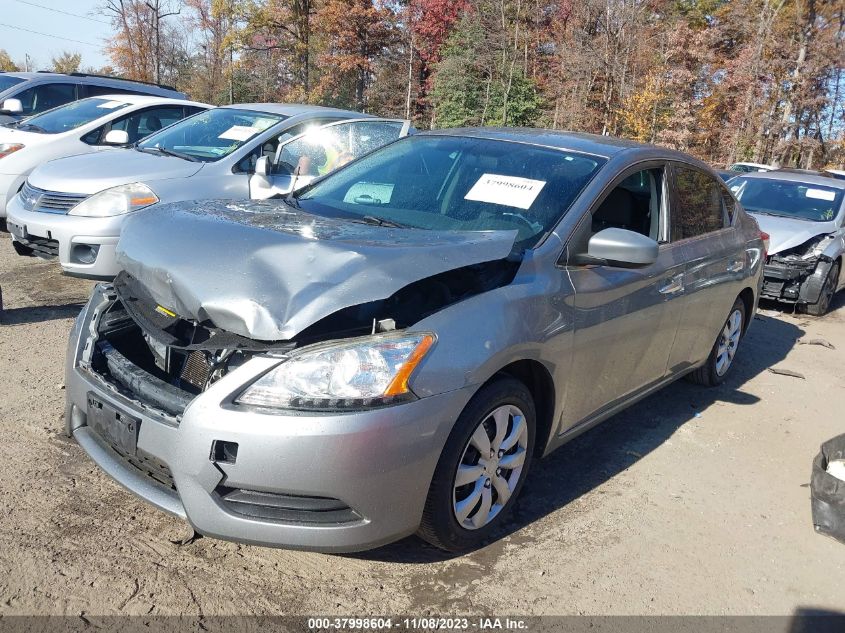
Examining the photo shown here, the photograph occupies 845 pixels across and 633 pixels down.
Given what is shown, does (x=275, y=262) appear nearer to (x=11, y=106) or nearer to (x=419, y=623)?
(x=419, y=623)

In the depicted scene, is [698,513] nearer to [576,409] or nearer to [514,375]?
[576,409]

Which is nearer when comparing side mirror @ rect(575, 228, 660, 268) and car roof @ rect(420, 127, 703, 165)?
side mirror @ rect(575, 228, 660, 268)

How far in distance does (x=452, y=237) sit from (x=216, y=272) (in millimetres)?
941

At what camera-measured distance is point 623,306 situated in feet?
11.3

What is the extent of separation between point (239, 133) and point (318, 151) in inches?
31.9

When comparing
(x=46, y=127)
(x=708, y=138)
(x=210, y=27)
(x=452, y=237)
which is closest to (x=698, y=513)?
(x=452, y=237)

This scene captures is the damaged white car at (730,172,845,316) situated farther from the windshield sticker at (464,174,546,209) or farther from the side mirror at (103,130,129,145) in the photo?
the side mirror at (103,130,129,145)

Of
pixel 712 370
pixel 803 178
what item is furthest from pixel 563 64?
pixel 712 370

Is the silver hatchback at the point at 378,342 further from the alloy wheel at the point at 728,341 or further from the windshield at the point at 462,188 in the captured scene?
the alloy wheel at the point at 728,341

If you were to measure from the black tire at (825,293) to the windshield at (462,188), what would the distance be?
18.6 ft

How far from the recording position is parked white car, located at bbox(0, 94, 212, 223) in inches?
294

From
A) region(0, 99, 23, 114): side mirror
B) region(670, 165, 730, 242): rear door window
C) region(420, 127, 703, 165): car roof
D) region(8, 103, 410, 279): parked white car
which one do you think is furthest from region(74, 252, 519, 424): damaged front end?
region(0, 99, 23, 114): side mirror

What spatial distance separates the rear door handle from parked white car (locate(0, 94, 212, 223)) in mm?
5865

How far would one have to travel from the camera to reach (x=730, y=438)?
14.3ft
